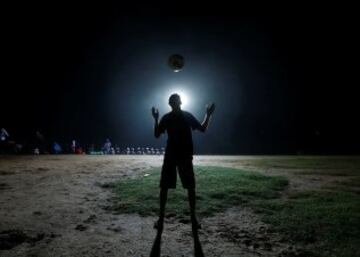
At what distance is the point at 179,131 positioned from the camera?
21.4ft

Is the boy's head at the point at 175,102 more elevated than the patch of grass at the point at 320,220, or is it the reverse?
the boy's head at the point at 175,102

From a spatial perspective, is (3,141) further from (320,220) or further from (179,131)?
(320,220)

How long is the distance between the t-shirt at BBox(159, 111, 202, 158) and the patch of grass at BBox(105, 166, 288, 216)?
1.94 meters

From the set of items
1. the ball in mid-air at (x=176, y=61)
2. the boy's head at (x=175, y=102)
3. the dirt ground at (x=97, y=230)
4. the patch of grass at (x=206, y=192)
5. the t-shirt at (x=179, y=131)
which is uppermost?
the ball in mid-air at (x=176, y=61)

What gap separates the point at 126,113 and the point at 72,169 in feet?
86.3

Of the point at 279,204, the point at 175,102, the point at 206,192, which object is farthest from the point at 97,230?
the point at 279,204

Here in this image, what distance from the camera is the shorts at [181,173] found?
6383 millimetres

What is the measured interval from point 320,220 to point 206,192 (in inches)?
→ 123

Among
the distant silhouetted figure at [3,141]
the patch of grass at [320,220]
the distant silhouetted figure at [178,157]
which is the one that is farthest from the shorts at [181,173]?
the distant silhouetted figure at [3,141]

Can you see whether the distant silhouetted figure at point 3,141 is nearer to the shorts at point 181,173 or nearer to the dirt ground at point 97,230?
the dirt ground at point 97,230

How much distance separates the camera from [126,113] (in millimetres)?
39656

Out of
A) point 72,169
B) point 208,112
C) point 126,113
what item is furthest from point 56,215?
point 126,113

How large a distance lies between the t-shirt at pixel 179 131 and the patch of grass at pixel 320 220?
2.36m

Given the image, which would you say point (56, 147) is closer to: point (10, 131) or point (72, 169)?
point (10, 131)
